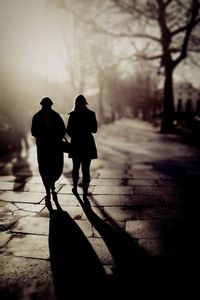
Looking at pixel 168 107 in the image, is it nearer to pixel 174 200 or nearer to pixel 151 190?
pixel 151 190

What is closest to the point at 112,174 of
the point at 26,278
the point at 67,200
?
the point at 67,200

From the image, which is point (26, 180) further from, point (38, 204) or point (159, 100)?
point (159, 100)

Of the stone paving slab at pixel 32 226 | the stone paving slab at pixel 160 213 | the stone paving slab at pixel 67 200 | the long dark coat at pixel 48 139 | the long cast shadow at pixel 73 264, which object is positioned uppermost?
the long dark coat at pixel 48 139

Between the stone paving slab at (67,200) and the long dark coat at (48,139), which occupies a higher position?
the long dark coat at (48,139)

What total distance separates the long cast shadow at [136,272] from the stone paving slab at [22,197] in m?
2.19

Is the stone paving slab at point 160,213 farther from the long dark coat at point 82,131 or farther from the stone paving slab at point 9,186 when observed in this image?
the stone paving slab at point 9,186

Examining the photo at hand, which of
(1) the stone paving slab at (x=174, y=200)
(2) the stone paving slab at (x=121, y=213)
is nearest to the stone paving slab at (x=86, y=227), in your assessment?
(2) the stone paving slab at (x=121, y=213)

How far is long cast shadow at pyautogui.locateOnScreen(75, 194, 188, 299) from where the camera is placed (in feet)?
9.93

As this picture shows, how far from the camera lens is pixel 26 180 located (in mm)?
A: 7777

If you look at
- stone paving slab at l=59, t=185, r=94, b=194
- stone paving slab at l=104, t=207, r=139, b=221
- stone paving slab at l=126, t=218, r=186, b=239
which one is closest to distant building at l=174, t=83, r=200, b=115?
stone paving slab at l=59, t=185, r=94, b=194

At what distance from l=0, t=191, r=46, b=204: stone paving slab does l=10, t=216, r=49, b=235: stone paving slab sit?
0.94 meters

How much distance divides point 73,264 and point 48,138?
2.73 metres

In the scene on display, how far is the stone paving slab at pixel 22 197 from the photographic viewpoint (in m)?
6.04

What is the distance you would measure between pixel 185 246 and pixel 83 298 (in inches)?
62.1
